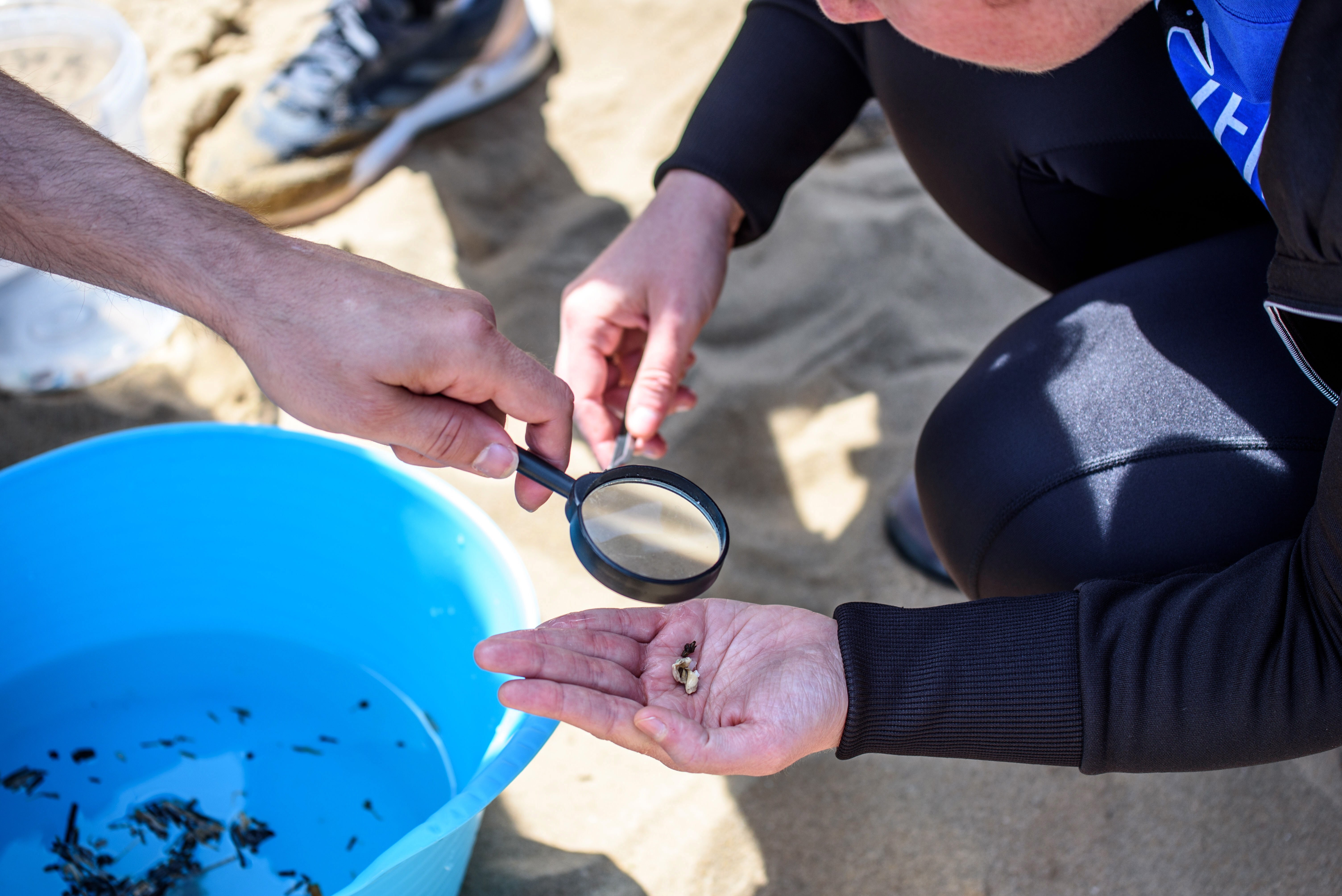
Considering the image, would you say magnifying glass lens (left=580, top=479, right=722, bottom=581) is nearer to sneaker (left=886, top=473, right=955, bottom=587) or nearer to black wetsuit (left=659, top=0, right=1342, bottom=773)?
black wetsuit (left=659, top=0, right=1342, bottom=773)

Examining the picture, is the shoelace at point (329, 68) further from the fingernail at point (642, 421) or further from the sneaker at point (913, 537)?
the sneaker at point (913, 537)

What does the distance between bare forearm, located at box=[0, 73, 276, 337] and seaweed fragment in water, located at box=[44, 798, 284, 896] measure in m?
0.65

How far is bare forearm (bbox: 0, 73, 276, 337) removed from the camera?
98cm

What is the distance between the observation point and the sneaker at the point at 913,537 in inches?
60.1

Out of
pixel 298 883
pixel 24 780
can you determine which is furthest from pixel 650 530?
pixel 24 780

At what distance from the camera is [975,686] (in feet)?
3.12

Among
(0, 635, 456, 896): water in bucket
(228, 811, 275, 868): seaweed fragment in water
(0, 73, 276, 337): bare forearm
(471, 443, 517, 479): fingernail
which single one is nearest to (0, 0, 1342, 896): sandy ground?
(0, 635, 456, 896): water in bucket

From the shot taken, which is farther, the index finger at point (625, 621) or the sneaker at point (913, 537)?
the sneaker at point (913, 537)

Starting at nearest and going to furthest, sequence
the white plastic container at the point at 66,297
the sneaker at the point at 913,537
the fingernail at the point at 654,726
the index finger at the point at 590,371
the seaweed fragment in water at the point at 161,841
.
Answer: the fingernail at the point at 654,726, the seaweed fragment in water at the point at 161,841, the index finger at the point at 590,371, the sneaker at the point at 913,537, the white plastic container at the point at 66,297

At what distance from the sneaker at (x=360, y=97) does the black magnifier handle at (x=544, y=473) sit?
1.12 metres

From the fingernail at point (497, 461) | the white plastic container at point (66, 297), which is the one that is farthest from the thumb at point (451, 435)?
the white plastic container at point (66, 297)

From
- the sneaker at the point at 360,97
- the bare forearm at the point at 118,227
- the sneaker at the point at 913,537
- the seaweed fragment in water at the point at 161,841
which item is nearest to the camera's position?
the bare forearm at the point at 118,227

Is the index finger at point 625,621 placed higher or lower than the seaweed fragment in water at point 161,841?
higher

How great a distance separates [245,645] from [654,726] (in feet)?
2.63
